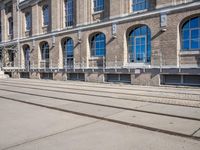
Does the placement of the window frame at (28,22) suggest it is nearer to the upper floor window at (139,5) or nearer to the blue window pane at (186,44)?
the upper floor window at (139,5)

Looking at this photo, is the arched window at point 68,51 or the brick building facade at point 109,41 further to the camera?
the arched window at point 68,51

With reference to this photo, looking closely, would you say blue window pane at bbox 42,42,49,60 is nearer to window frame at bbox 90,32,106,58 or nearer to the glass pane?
window frame at bbox 90,32,106,58

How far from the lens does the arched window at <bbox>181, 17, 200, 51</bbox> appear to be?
53.1 ft

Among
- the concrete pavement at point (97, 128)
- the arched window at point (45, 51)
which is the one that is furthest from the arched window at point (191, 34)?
the arched window at point (45, 51)

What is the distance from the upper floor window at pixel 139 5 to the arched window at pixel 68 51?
28.7 ft

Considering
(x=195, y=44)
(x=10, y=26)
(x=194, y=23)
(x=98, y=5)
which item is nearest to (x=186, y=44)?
(x=195, y=44)

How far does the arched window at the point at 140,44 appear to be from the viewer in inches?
752

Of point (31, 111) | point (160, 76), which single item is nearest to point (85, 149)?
point (31, 111)

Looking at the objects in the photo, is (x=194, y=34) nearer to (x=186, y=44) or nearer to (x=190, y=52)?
(x=186, y=44)

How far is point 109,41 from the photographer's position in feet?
69.7

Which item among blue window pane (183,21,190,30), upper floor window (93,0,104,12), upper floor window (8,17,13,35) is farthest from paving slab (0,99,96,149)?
upper floor window (8,17,13,35)

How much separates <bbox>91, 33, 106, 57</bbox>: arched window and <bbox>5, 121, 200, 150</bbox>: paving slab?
17520 mm

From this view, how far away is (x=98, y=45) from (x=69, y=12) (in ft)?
21.2

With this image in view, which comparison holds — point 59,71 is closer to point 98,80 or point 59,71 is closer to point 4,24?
point 98,80
